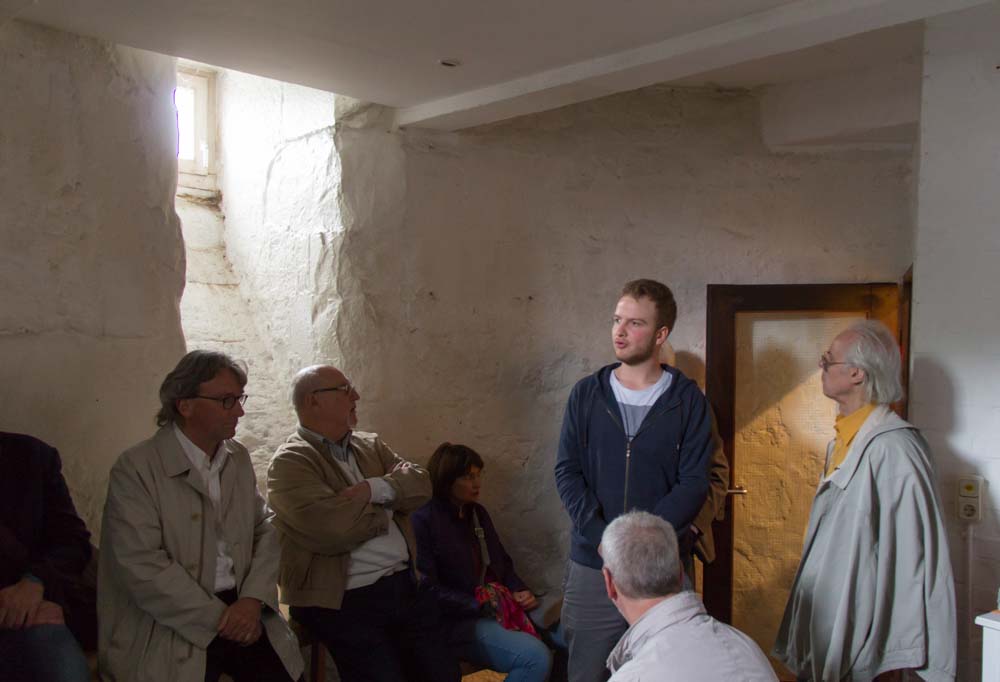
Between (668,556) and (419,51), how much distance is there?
76.7 inches

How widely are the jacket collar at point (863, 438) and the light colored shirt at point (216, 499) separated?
6.13 ft

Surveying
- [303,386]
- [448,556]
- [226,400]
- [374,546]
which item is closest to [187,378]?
[226,400]

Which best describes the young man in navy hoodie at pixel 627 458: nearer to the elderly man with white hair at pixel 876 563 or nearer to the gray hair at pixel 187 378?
the elderly man with white hair at pixel 876 563

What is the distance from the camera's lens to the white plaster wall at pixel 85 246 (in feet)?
9.15

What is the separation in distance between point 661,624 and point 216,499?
59.2 inches

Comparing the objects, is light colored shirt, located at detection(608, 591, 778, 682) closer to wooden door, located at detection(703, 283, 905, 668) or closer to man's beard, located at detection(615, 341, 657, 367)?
man's beard, located at detection(615, 341, 657, 367)

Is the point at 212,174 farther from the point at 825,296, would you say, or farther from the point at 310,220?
the point at 825,296

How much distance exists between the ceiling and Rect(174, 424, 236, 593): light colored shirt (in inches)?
50.8

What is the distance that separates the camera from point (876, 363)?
8.73ft

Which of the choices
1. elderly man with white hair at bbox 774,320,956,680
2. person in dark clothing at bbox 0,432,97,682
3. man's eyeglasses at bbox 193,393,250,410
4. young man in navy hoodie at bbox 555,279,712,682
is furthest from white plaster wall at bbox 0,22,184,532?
elderly man with white hair at bbox 774,320,956,680

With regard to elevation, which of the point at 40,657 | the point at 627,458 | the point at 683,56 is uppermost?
the point at 683,56

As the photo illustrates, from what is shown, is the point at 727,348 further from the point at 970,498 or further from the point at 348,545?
the point at 348,545

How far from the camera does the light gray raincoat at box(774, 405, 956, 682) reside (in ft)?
8.02

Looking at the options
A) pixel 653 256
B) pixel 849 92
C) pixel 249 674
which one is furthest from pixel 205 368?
pixel 849 92
